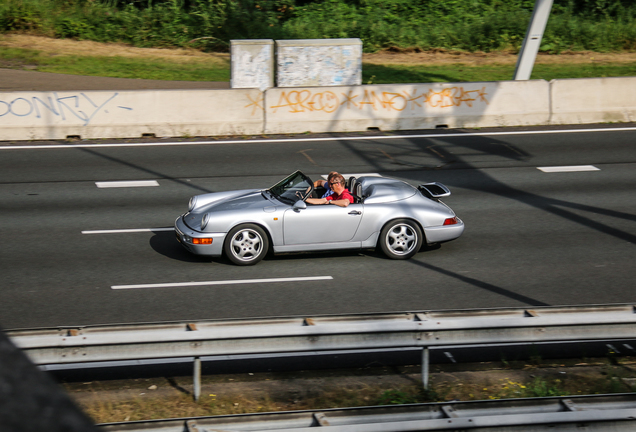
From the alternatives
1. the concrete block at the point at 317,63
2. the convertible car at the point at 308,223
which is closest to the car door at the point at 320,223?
the convertible car at the point at 308,223

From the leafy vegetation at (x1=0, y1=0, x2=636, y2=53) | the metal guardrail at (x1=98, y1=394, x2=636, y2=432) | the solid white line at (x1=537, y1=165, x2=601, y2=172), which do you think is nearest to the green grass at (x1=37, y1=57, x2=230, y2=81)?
the leafy vegetation at (x1=0, y1=0, x2=636, y2=53)

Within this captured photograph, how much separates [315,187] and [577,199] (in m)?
5.21

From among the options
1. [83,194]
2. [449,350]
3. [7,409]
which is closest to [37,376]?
[7,409]

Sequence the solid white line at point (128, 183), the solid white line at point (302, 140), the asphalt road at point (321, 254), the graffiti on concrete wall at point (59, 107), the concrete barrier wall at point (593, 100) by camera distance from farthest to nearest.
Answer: the concrete barrier wall at point (593, 100)
the graffiti on concrete wall at point (59, 107)
the solid white line at point (302, 140)
the solid white line at point (128, 183)
the asphalt road at point (321, 254)

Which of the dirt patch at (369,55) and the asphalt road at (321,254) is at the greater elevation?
the dirt patch at (369,55)

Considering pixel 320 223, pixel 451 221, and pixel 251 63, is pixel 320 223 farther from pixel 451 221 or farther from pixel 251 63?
pixel 251 63

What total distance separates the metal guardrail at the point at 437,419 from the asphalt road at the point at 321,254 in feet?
9.88

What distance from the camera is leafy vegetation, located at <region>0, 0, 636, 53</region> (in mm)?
28109

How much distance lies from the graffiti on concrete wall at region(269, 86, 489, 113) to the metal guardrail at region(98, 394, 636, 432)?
12.9 metres

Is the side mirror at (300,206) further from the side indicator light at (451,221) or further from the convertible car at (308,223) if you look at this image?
the side indicator light at (451,221)

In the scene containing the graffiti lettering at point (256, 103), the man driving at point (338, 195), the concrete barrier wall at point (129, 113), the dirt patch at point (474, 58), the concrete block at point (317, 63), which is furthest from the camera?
the dirt patch at point (474, 58)

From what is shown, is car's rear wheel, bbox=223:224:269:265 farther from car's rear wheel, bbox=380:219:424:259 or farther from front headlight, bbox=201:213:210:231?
car's rear wheel, bbox=380:219:424:259

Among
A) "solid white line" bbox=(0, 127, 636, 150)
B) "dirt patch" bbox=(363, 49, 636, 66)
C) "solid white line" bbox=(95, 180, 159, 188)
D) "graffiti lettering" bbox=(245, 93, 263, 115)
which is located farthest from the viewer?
"dirt patch" bbox=(363, 49, 636, 66)

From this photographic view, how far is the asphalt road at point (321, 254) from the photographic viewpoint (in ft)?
26.2
